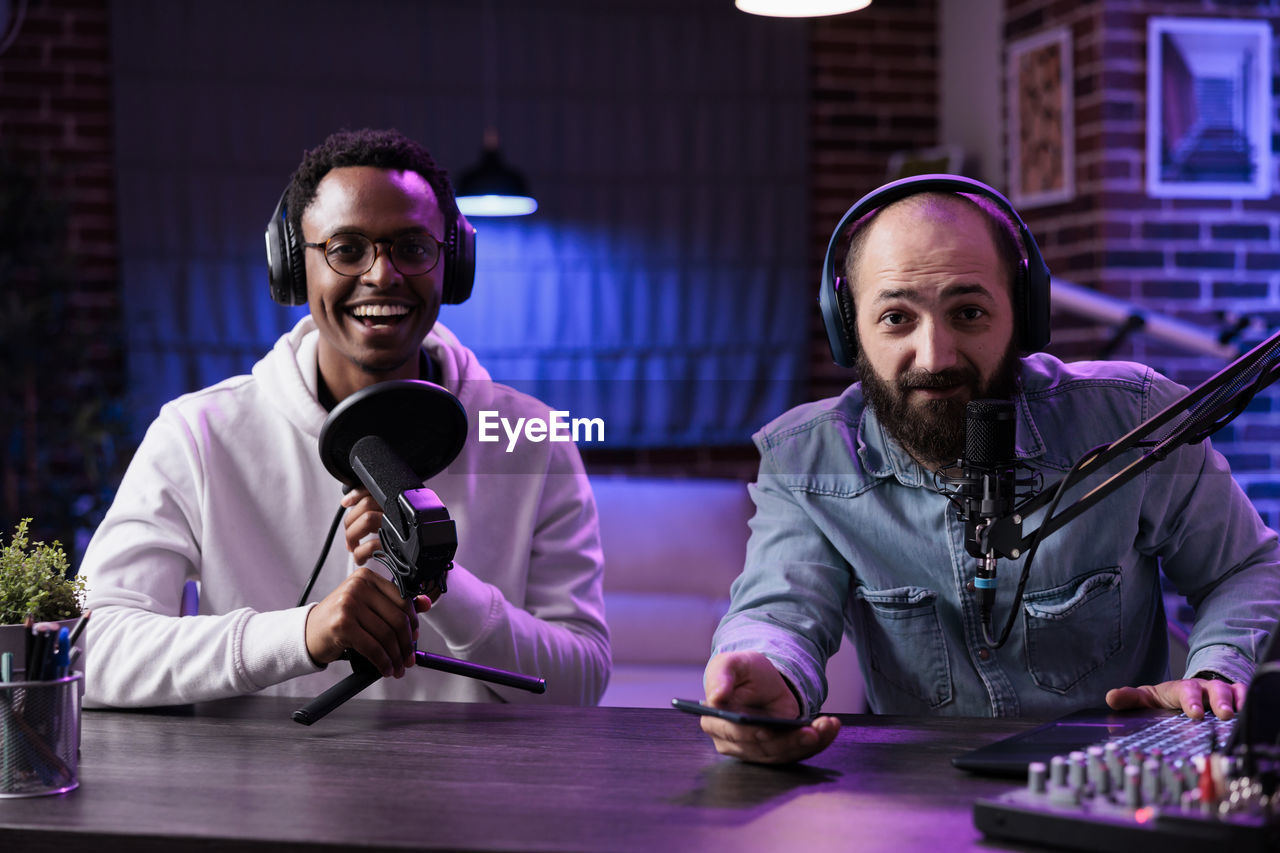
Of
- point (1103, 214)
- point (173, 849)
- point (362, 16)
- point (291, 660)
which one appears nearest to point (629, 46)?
point (362, 16)

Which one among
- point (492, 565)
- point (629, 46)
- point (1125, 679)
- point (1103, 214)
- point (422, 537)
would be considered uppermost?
point (629, 46)

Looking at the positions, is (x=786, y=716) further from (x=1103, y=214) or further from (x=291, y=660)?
(x=1103, y=214)

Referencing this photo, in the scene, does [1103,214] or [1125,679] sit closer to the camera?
[1125,679]

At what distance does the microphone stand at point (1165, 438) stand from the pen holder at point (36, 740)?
83 cm

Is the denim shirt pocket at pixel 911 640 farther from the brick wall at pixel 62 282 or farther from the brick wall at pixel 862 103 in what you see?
the brick wall at pixel 862 103

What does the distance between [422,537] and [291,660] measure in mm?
289

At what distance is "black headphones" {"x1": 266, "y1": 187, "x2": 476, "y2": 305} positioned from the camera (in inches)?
64.6

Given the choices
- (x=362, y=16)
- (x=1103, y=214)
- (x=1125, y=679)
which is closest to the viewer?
(x=1125, y=679)

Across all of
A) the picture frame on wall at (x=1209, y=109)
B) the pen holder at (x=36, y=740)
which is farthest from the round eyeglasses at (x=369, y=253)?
the picture frame on wall at (x=1209, y=109)

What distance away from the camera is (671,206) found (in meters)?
4.59

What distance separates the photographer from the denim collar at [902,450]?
4.79 ft

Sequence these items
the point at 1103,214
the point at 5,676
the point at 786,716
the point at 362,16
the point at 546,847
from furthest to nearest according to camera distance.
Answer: the point at 362,16 → the point at 1103,214 → the point at 786,716 → the point at 5,676 → the point at 546,847

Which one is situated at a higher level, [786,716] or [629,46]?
[629,46]

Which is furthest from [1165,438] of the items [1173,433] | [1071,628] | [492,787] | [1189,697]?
[492,787]
